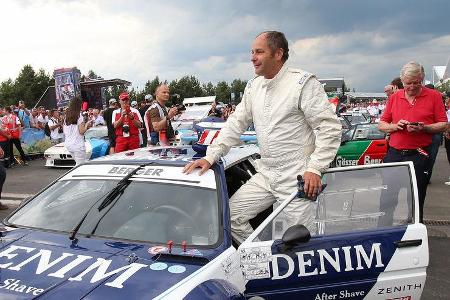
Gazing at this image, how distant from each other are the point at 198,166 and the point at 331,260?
1.03 meters

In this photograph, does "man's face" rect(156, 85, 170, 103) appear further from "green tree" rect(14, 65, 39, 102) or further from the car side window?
"green tree" rect(14, 65, 39, 102)

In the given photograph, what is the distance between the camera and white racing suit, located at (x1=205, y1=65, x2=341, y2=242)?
2.97m

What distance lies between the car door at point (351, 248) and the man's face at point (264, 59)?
802 mm

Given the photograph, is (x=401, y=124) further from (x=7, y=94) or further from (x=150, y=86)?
(x=7, y=94)

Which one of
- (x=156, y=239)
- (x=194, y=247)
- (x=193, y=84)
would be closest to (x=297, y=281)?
(x=194, y=247)

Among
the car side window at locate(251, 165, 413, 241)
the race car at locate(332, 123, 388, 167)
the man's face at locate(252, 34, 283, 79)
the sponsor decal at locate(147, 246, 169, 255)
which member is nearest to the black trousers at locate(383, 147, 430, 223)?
the car side window at locate(251, 165, 413, 241)

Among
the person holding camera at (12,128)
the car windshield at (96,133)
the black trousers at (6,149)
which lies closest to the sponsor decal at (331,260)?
the car windshield at (96,133)

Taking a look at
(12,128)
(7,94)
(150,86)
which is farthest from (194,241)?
(7,94)

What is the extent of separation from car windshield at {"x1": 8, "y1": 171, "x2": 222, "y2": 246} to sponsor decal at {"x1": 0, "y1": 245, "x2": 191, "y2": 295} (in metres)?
0.33

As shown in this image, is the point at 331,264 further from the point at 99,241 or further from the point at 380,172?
the point at 99,241

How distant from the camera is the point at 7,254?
2438 millimetres

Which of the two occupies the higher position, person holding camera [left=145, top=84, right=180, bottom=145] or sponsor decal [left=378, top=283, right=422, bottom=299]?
person holding camera [left=145, top=84, right=180, bottom=145]

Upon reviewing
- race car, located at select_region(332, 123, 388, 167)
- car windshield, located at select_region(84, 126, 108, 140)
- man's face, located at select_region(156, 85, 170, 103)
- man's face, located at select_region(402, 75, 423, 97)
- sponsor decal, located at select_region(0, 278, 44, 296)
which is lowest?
race car, located at select_region(332, 123, 388, 167)

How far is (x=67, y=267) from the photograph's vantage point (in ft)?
7.46
